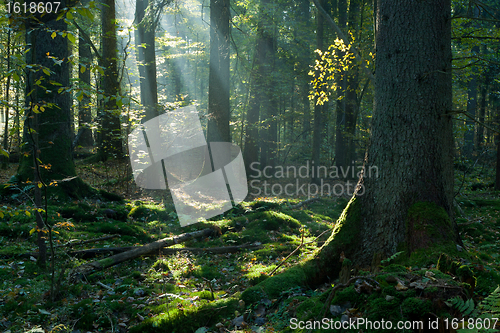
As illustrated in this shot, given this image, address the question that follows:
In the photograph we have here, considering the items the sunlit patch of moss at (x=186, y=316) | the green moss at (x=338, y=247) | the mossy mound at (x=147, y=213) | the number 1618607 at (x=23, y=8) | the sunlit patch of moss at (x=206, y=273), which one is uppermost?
the number 1618607 at (x=23, y=8)

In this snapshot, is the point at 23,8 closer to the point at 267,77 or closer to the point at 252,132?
the point at 267,77

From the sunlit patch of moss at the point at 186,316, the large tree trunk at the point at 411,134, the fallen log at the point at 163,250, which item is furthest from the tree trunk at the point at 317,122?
the sunlit patch of moss at the point at 186,316

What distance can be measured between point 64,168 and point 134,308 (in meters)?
5.28

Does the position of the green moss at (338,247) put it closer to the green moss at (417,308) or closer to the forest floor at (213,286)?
the forest floor at (213,286)

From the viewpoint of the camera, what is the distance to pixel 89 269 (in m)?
4.30

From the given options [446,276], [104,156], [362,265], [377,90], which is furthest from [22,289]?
[104,156]

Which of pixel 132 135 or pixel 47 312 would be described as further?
pixel 132 135

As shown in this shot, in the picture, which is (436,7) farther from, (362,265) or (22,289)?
(22,289)

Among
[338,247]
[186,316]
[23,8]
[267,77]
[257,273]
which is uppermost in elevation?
[267,77]
